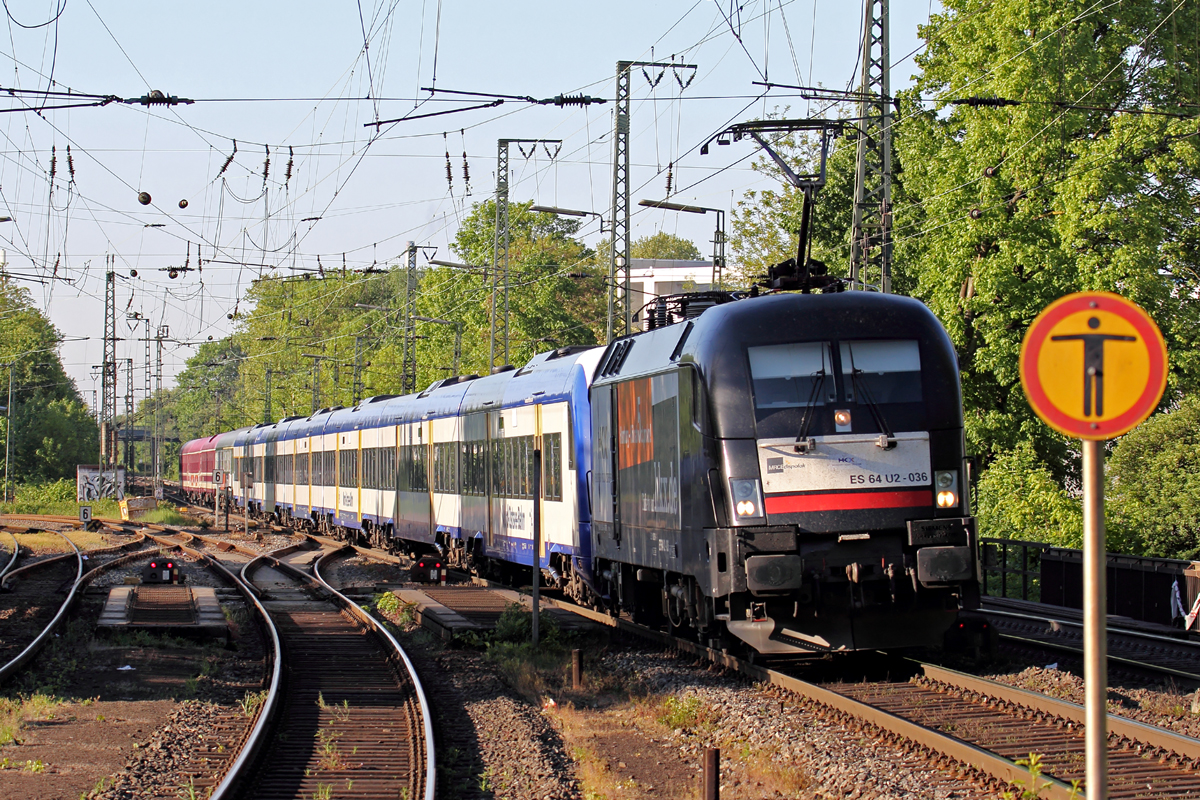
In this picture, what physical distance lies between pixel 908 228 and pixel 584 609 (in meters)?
17.0

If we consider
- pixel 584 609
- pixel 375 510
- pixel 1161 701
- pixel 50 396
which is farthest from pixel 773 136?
pixel 50 396

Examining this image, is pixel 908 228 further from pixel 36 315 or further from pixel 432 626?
pixel 36 315

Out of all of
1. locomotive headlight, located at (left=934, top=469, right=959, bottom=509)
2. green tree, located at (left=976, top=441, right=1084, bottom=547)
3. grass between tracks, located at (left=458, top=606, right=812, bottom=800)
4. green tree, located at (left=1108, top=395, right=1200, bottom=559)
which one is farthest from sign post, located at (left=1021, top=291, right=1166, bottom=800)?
green tree, located at (left=976, top=441, right=1084, bottom=547)

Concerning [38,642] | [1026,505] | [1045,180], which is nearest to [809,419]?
[38,642]

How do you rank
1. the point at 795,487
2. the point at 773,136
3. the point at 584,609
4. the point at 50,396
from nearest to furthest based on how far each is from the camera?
the point at 795,487 → the point at 584,609 → the point at 773,136 → the point at 50,396

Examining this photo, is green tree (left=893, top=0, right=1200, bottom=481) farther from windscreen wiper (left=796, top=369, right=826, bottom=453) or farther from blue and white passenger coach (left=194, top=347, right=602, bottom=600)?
windscreen wiper (left=796, top=369, right=826, bottom=453)

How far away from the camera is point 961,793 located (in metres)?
7.45

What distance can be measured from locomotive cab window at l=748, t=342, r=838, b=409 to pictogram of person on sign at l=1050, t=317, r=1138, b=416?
618 cm

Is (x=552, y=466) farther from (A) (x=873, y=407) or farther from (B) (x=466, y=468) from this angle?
(A) (x=873, y=407)

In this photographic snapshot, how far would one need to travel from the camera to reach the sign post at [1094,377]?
444cm

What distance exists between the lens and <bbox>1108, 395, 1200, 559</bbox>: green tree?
71.9ft

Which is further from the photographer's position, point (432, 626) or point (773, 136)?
point (773, 136)

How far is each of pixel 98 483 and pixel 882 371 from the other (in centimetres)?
4870

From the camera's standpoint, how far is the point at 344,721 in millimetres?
11062
